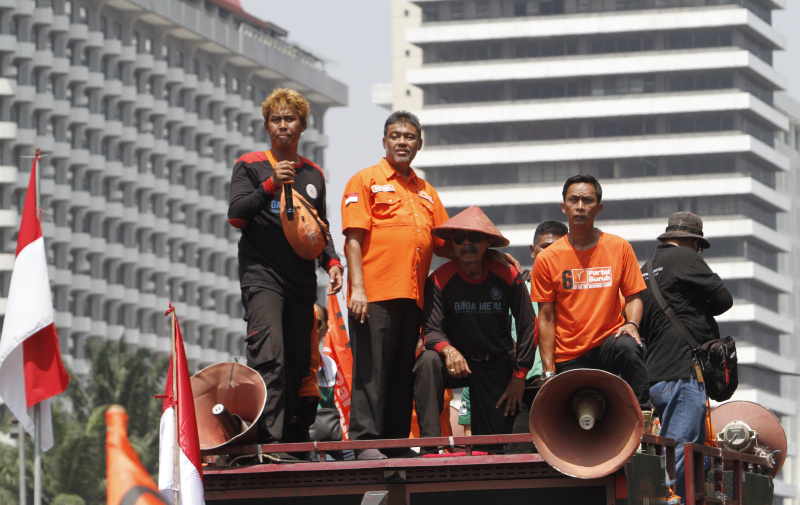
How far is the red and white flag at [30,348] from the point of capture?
17.8 meters

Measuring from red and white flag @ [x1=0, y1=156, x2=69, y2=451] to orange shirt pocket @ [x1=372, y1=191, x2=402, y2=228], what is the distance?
27.6ft

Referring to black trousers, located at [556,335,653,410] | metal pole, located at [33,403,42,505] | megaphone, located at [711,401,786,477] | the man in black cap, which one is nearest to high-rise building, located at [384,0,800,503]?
metal pole, located at [33,403,42,505]

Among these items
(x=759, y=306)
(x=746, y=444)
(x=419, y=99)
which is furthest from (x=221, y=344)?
(x=746, y=444)

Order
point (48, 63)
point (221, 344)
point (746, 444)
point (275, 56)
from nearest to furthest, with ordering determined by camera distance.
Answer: point (746, 444), point (48, 63), point (221, 344), point (275, 56)

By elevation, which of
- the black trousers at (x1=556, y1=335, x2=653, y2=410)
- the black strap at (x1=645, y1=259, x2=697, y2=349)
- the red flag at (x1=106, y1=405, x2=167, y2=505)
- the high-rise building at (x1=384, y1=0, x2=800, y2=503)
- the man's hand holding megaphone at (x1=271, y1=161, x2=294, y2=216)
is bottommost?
the red flag at (x1=106, y1=405, x2=167, y2=505)

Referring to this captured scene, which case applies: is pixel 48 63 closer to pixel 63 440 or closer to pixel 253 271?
pixel 63 440

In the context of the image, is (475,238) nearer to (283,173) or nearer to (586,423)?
(283,173)

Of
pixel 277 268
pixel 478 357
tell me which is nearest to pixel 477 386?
pixel 478 357

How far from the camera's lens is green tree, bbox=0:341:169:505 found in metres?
49.0

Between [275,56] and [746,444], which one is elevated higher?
[275,56]

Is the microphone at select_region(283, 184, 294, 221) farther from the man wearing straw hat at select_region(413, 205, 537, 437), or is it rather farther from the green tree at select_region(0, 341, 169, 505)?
the green tree at select_region(0, 341, 169, 505)

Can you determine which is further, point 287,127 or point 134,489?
point 287,127

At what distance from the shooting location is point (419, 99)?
134 m

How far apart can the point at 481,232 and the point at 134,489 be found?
336cm
